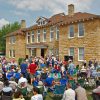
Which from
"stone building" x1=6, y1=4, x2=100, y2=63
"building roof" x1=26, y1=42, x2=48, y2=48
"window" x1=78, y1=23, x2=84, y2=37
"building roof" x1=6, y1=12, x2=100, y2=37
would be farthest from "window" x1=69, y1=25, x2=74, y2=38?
"building roof" x1=26, y1=42, x2=48, y2=48

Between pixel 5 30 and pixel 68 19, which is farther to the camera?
pixel 5 30

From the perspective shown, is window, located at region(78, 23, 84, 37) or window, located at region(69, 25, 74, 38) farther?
window, located at region(69, 25, 74, 38)

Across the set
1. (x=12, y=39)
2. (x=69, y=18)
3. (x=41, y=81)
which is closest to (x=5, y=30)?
(x=12, y=39)

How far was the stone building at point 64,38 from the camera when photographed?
32500 millimetres

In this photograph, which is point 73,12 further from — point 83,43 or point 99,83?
point 99,83

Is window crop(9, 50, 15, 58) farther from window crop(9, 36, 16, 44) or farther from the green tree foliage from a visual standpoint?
the green tree foliage

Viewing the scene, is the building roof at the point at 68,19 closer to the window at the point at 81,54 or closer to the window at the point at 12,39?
the window at the point at 12,39

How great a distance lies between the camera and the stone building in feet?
107

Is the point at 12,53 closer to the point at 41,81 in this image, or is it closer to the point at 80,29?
the point at 80,29

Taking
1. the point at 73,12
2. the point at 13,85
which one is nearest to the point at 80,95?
the point at 13,85

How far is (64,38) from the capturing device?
37125 millimetres

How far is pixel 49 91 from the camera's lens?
17469 millimetres

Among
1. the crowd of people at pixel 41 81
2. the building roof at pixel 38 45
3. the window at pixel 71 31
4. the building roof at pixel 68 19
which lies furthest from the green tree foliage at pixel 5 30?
the crowd of people at pixel 41 81

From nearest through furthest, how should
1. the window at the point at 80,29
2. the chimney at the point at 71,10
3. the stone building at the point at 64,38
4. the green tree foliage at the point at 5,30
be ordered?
the stone building at the point at 64,38
the window at the point at 80,29
the chimney at the point at 71,10
the green tree foliage at the point at 5,30
